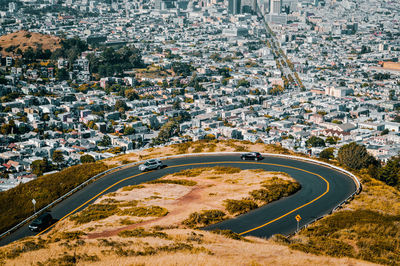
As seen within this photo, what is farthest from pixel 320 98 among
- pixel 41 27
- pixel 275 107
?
pixel 41 27

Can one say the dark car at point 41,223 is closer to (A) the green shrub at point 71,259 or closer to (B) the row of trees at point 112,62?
(A) the green shrub at point 71,259

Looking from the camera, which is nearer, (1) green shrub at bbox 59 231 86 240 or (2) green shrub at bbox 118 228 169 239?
(2) green shrub at bbox 118 228 169 239

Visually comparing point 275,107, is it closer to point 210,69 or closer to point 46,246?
point 210,69

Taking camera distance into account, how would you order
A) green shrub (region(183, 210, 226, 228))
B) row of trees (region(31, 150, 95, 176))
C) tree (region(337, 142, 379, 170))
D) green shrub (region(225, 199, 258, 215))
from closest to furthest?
green shrub (region(183, 210, 226, 228)), green shrub (region(225, 199, 258, 215)), tree (region(337, 142, 379, 170)), row of trees (region(31, 150, 95, 176))

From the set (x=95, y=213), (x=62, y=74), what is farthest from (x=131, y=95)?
(x=95, y=213)

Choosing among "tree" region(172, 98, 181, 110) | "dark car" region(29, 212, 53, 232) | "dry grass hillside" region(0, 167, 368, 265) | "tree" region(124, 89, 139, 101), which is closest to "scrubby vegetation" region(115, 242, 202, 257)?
"dry grass hillside" region(0, 167, 368, 265)

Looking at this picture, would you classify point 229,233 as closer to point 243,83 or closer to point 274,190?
point 274,190

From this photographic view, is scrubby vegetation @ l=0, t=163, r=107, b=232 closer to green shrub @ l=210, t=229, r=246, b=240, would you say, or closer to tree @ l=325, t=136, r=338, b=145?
green shrub @ l=210, t=229, r=246, b=240

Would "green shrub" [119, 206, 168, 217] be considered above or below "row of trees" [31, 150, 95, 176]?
above
